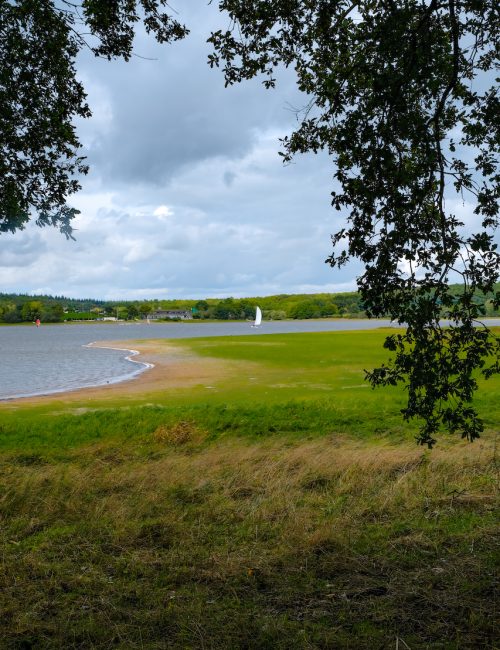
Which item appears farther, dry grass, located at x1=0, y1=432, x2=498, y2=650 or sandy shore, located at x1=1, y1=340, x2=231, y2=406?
sandy shore, located at x1=1, y1=340, x2=231, y2=406

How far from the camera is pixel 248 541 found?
24.4 feet

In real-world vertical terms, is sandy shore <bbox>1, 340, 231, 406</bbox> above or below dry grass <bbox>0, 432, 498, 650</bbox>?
below

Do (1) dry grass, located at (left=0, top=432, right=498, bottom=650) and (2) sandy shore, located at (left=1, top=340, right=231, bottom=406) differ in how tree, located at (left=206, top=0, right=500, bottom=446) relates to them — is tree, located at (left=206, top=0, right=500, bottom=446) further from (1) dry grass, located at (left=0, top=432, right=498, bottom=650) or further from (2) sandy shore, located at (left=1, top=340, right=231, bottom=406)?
(2) sandy shore, located at (left=1, top=340, right=231, bottom=406)

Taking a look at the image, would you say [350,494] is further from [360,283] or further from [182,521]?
[360,283]

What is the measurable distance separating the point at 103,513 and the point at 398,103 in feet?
24.4

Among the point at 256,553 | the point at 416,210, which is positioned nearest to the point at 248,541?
the point at 256,553

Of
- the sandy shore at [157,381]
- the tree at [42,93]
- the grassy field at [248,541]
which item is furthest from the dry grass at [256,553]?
the sandy shore at [157,381]

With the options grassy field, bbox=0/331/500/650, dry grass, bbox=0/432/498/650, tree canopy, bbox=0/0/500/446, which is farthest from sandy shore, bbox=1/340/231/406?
tree canopy, bbox=0/0/500/446

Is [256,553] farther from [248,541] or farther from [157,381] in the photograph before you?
[157,381]

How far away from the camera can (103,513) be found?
8594 millimetres

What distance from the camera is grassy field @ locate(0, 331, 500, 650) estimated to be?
16.6 ft

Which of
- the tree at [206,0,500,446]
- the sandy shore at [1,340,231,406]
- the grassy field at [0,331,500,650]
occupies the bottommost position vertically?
the sandy shore at [1,340,231,406]

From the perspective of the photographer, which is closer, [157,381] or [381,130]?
[381,130]

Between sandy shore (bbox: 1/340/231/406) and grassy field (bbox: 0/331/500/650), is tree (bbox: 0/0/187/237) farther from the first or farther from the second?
sandy shore (bbox: 1/340/231/406)
